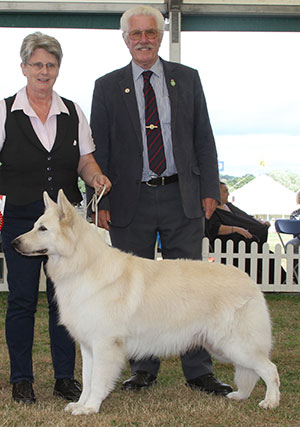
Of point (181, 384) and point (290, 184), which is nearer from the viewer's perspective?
point (181, 384)

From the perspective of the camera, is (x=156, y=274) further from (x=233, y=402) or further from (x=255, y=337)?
(x=233, y=402)

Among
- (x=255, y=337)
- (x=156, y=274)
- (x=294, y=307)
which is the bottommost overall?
(x=294, y=307)

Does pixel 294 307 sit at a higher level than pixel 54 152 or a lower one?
lower

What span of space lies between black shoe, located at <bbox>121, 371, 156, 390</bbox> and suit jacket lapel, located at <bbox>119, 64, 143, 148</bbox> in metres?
1.49

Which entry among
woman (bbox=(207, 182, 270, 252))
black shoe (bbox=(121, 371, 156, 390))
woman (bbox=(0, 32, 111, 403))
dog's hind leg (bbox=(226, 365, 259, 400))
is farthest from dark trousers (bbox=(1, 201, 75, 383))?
woman (bbox=(207, 182, 270, 252))

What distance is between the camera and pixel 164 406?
10.3 ft

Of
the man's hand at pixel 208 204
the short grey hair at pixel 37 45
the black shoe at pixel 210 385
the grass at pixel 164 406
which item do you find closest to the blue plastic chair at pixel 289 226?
the grass at pixel 164 406

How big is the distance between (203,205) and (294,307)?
3652 millimetres

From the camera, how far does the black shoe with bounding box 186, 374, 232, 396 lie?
11.3 feet

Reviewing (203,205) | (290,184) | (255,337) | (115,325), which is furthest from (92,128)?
(290,184)

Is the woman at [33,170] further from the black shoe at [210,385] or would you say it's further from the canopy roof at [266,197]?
the canopy roof at [266,197]

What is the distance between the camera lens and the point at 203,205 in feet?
11.9

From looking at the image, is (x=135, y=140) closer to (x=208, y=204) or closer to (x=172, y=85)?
(x=172, y=85)

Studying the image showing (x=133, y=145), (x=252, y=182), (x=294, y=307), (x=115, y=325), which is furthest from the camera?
(x=252, y=182)
